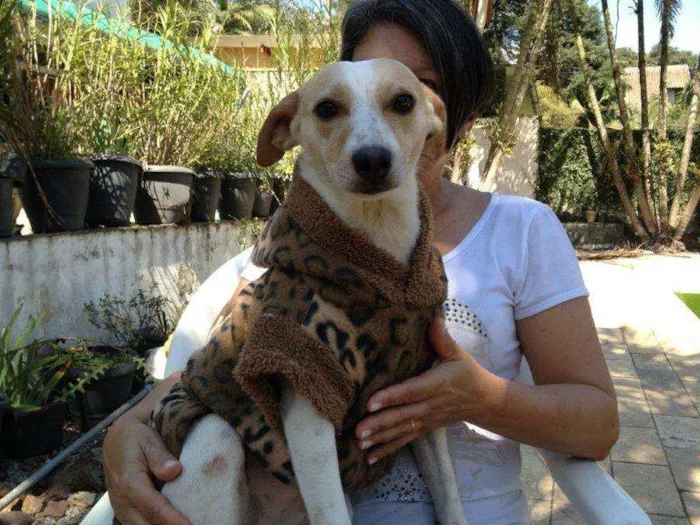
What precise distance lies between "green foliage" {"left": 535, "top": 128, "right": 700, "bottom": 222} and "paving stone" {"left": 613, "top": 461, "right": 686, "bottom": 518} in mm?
11019

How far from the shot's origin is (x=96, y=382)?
11.8ft

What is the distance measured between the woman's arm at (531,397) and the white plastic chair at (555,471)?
0.06 meters

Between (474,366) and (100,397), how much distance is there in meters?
2.76

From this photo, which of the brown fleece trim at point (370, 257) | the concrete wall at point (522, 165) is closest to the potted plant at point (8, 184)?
the brown fleece trim at point (370, 257)

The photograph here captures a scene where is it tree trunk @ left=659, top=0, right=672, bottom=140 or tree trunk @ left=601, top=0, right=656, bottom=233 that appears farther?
tree trunk @ left=601, top=0, right=656, bottom=233

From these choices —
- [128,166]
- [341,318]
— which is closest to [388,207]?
[341,318]

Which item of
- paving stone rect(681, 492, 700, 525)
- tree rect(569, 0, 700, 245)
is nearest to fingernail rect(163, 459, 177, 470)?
paving stone rect(681, 492, 700, 525)

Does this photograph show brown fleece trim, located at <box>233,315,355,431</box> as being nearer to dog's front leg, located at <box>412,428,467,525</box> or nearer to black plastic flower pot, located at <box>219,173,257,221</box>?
dog's front leg, located at <box>412,428,467,525</box>

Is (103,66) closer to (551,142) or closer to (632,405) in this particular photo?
(632,405)

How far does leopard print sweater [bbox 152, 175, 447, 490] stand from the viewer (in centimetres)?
129

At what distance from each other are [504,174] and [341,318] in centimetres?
1356

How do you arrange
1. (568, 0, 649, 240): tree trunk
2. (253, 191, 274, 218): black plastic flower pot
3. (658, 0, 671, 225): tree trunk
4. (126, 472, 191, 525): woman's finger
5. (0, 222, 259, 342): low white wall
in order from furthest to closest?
(658, 0, 671, 225): tree trunk < (568, 0, 649, 240): tree trunk < (253, 191, 274, 218): black plastic flower pot < (0, 222, 259, 342): low white wall < (126, 472, 191, 525): woman's finger

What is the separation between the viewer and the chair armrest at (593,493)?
143cm

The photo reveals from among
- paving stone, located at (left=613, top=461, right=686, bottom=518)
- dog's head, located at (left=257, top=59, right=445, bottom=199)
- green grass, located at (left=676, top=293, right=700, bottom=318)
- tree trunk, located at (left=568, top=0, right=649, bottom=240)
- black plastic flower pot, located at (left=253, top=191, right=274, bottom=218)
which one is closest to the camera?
dog's head, located at (left=257, top=59, right=445, bottom=199)
